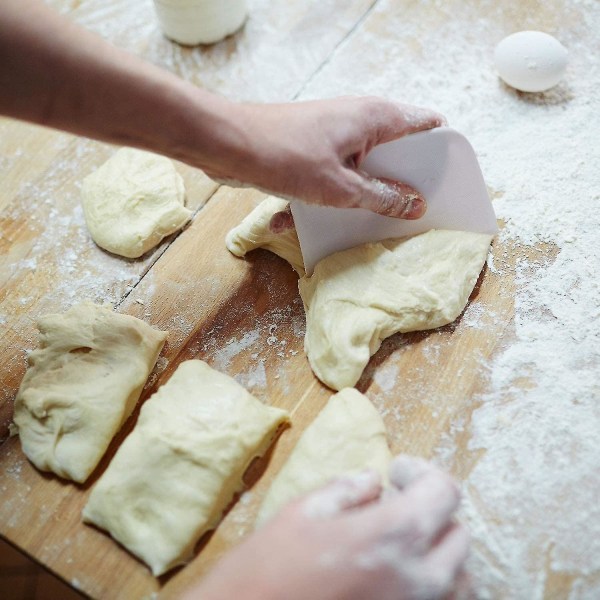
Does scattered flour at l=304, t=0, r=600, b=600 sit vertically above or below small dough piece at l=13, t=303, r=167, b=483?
below

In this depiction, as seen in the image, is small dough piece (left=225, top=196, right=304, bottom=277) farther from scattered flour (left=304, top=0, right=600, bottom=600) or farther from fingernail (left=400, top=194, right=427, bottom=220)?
scattered flour (left=304, top=0, right=600, bottom=600)

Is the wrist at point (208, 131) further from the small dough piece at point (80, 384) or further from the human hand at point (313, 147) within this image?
the small dough piece at point (80, 384)

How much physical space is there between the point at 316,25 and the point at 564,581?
1700 mm

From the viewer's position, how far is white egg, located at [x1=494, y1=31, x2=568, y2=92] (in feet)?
5.70

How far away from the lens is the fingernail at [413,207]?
145cm

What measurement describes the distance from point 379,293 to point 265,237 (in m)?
0.31

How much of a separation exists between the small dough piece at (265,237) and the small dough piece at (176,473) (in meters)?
0.40

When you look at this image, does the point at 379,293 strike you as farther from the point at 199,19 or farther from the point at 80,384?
the point at 199,19

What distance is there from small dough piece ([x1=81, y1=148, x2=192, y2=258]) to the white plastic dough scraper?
402 millimetres

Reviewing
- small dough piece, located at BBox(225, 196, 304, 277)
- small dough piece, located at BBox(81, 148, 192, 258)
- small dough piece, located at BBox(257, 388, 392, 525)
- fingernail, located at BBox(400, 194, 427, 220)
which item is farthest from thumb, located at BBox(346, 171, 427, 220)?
small dough piece, located at BBox(81, 148, 192, 258)

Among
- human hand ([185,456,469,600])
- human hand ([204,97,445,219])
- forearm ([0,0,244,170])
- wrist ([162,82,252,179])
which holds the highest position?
forearm ([0,0,244,170])

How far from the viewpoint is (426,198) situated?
1.50 m

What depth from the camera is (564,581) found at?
3.98ft

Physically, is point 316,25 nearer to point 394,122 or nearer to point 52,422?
point 394,122
